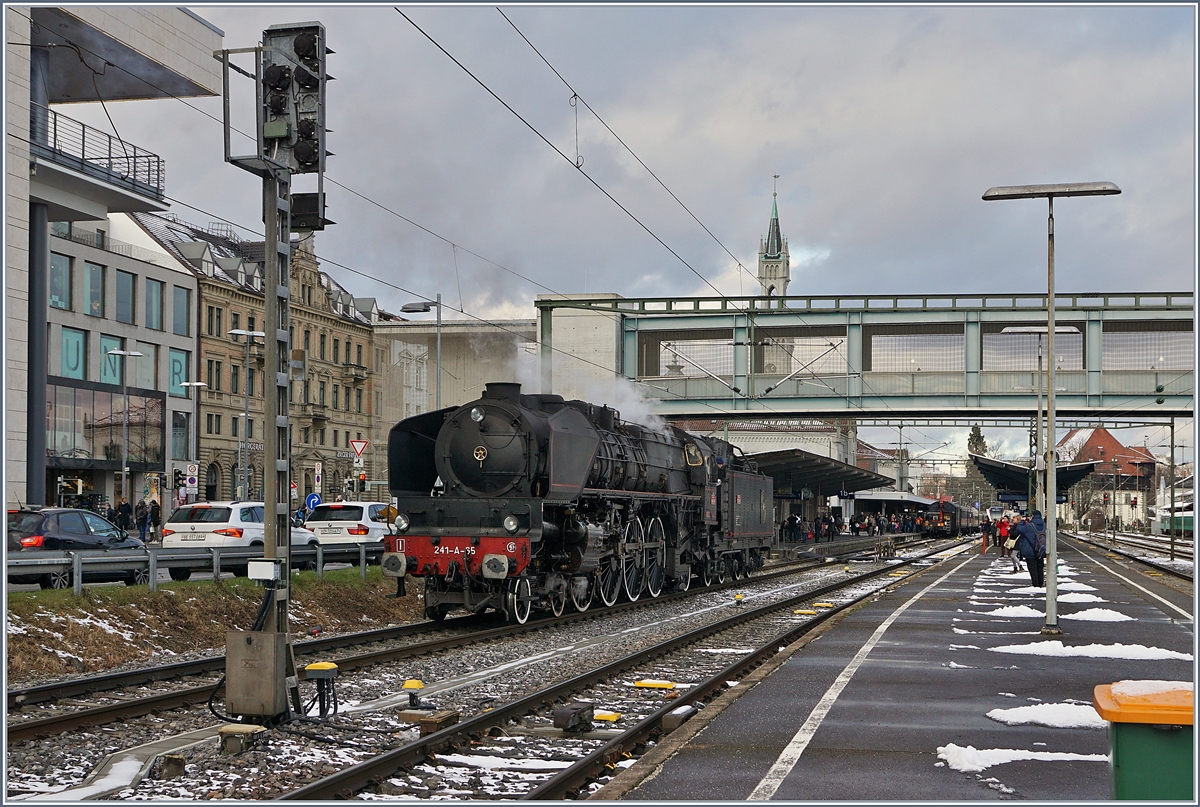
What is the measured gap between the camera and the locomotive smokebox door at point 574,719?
32.0 ft

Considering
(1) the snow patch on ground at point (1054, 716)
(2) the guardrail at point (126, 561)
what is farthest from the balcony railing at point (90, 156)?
(1) the snow patch on ground at point (1054, 716)

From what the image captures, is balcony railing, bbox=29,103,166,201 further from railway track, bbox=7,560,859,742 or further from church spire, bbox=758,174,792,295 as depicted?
church spire, bbox=758,174,792,295

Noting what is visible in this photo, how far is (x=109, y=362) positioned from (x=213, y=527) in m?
30.2

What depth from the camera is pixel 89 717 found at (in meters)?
10.1

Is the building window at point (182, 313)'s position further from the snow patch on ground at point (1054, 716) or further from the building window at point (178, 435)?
the snow patch on ground at point (1054, 716)

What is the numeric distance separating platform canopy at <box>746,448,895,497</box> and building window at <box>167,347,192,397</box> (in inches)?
1175

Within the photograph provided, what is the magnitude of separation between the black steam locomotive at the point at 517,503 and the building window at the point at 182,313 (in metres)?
42.0

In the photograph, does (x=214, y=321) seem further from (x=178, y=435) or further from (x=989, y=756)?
(x=989, y=756)

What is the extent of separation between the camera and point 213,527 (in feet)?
86.5

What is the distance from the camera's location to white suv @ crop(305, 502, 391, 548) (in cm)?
3022

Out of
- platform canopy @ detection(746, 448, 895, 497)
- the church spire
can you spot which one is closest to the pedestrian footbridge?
platform canopy @ detection(746, 448, 895, 497)

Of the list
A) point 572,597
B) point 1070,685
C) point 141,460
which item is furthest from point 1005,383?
point 141,460

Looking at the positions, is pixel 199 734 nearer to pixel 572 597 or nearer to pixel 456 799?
pixel 456 799

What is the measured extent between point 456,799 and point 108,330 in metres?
50.5
